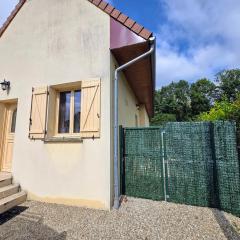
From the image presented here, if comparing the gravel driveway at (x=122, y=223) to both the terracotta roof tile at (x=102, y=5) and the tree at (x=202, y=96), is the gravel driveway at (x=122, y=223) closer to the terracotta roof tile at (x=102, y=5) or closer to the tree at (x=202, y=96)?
the terracotta roof tile at (x=102, y=5)

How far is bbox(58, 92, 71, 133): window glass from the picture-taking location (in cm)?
475

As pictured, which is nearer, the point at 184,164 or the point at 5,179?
the point at 184,164

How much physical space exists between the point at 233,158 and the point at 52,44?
5.29m

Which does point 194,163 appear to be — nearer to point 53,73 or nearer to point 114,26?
point 114,26

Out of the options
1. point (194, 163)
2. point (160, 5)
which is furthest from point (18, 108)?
point (160, 5)

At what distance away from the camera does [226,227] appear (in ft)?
9.77

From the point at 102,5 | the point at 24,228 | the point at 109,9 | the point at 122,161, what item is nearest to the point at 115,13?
the point at 109,9

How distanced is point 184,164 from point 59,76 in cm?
383

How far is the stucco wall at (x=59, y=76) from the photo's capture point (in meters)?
4.01

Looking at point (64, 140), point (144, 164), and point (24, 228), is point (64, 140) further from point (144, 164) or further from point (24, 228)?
point (144, 164)

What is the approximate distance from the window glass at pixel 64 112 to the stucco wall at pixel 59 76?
0.49 metres

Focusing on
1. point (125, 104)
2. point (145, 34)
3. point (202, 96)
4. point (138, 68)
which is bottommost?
point (125, 104)

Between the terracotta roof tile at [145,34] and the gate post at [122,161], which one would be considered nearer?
the terracotta roof tile at [145,34]

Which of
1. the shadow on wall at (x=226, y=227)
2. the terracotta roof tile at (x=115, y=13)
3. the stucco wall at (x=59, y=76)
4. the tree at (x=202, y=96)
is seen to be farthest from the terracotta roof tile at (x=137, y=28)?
the tree at (x=202, y=96)
